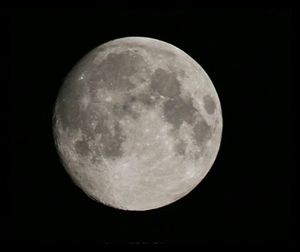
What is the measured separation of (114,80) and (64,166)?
1.12 meters

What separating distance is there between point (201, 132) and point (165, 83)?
1.89ft

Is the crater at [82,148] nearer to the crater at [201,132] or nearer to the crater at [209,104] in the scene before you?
the crater at [201,132]

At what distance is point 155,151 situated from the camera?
4.25 metres

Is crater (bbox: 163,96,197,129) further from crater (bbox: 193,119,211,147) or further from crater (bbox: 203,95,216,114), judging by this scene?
crater (bbox: 203,95,216,114)

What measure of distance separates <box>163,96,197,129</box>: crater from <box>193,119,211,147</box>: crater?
9cm

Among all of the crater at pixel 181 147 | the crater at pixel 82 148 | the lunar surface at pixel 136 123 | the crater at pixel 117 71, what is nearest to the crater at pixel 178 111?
the lunar surface at pixel 136 123

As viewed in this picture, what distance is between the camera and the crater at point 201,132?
4.41m

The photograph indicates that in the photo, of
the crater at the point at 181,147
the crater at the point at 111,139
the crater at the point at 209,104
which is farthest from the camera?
the crater at the point at 209,104

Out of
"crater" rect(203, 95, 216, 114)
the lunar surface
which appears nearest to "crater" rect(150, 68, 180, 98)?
the lunar surface

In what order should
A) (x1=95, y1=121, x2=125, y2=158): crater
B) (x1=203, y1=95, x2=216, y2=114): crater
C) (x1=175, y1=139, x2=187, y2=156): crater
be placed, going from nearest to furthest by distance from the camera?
(x1=95, y1=121, x2=125, y2=158): crater, (x1=175, y1=139, x2=187, y2=156): crater, (x1=203, y1=95, x2=216, y2=114): crater

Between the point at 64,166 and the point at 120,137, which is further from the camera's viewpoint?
the point at 64,166

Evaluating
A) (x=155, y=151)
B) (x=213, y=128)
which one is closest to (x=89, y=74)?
(x=155, y=151)

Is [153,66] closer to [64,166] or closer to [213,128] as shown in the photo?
[213,128]

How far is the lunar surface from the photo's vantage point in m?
4.23
